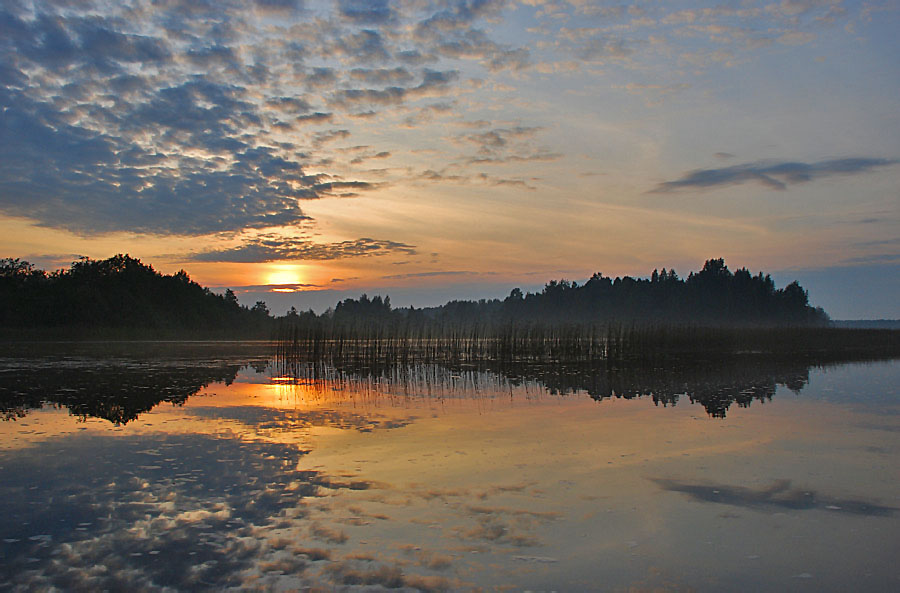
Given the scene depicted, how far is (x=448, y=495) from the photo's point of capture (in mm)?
4977

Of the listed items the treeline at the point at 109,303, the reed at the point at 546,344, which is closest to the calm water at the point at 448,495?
the reed at the point at 546,344

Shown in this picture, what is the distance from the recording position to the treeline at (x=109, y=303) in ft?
126

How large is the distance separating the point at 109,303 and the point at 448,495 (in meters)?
44.6

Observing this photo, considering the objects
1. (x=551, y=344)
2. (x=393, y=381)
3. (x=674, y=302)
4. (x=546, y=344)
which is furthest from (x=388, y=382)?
(x=674, y=302)

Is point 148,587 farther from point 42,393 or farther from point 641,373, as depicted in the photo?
point 641,373

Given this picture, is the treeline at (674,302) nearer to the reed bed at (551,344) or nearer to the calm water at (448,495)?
the reed bed at (551,344)

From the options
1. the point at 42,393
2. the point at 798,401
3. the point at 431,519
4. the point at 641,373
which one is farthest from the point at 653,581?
the point at 641,373

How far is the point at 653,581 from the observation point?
3.38m

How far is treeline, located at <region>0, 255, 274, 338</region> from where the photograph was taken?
3838 centimetres

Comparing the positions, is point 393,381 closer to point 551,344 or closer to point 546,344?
point 551,344

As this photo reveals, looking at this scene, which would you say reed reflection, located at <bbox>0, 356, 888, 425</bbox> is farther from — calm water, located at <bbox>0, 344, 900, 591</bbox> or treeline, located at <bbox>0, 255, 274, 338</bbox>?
treeline, located at <bbox>0, 255, 274, 338</bbox>

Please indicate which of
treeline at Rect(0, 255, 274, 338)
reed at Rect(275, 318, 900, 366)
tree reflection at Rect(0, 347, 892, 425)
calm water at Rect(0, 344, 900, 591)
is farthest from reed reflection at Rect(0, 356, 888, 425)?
treeline at Rect(0, 255, 274, 338)

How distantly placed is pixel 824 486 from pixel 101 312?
4432cm

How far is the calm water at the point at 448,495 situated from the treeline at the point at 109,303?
110ft
